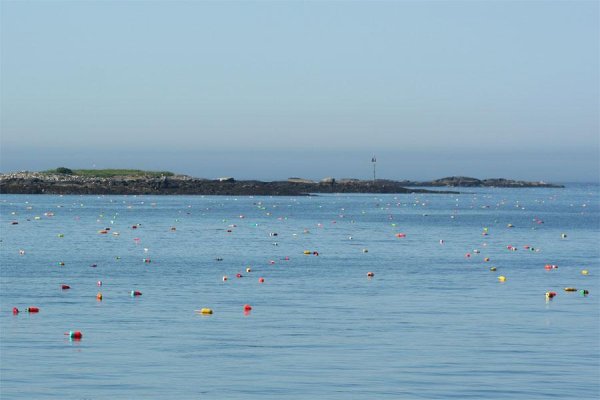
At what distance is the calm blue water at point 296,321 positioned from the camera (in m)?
23.7

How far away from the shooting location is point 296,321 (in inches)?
1282

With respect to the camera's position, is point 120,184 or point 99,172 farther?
point 99,172

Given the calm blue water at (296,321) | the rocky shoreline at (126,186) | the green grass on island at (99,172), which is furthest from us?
the green grass on island at (99,172)

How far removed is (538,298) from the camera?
132ft

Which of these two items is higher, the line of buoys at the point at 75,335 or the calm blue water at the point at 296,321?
the line of buoys at the point at 75,335

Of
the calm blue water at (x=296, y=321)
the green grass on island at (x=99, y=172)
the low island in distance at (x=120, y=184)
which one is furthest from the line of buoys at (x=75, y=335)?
the green grass on island at (x=99, y=172)

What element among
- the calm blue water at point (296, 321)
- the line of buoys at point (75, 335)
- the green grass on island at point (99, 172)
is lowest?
the calm blue water at point (296, 321)

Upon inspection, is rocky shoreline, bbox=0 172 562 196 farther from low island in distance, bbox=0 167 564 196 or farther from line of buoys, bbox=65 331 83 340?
line of buoys, bbox=65 331 83 340

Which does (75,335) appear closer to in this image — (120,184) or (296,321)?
(296,321)

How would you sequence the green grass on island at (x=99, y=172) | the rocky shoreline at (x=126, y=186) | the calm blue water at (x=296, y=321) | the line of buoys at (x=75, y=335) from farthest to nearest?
the green grass on island at (x=99, y=172)
the rocky shoreline at (x=126, y=186)
the line of buoys at (x=75, y=335)
the calm blue water at (x=296, y=321)

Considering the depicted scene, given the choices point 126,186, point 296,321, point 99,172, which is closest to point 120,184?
point 126,186

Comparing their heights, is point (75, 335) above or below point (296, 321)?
above

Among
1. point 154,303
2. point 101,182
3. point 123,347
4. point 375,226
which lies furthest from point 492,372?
point 101,182

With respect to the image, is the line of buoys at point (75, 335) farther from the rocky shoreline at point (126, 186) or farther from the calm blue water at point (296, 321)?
the rocky shoreline at point (126, 186)
